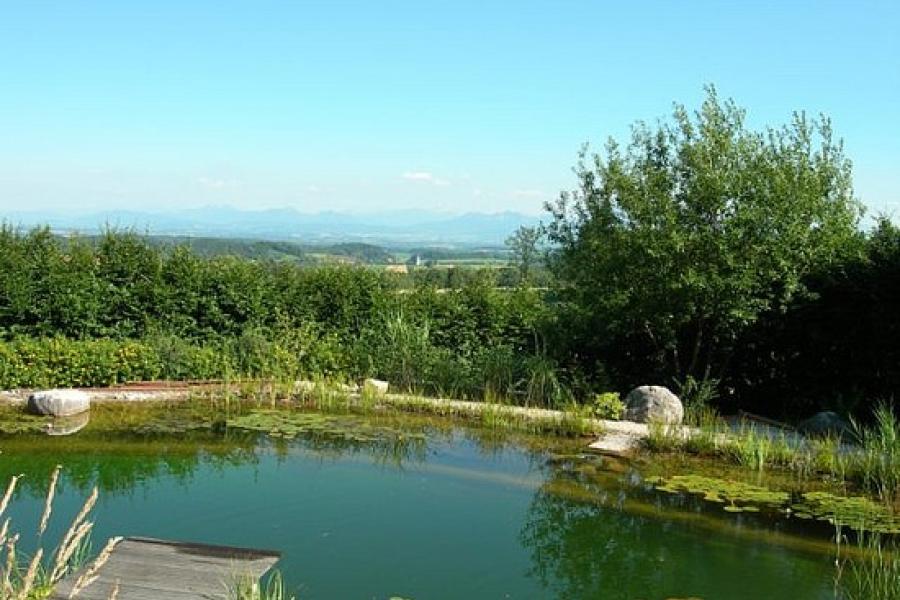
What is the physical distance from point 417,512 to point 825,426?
5.49 metres

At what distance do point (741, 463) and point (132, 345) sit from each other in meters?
7.91

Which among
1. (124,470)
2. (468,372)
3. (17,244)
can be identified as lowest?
(124,470)

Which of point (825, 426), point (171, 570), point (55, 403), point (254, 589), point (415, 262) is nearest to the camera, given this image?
point (254, 589)

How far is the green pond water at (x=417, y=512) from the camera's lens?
6.17m

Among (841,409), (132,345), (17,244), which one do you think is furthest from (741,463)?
(17,244)

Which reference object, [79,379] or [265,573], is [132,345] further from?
[265,573]

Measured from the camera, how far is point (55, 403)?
33.3 ft

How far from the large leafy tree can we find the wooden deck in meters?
6.95

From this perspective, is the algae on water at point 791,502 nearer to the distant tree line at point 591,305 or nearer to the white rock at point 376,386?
the distant tree line at point 591,305

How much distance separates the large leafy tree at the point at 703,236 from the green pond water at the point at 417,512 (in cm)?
286

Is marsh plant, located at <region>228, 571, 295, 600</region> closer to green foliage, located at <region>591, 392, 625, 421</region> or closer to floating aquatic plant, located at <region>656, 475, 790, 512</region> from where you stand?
floating aquatic plant, located at <region>656, 475, 790, 512</region>

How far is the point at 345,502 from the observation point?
25.6ft

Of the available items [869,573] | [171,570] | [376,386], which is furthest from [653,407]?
[171,570]

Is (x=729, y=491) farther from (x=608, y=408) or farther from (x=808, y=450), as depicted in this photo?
(x=608, y=408)
